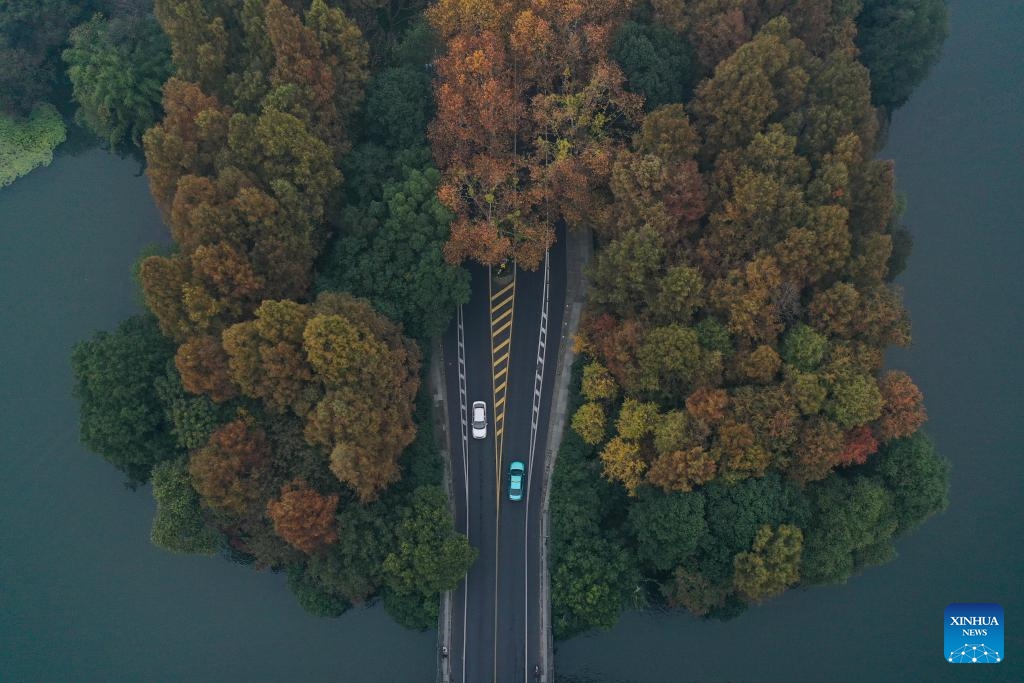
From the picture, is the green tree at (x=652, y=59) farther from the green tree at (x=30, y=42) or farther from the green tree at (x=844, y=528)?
the green tree at (x=30, y=42)

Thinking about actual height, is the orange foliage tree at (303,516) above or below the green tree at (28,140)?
below

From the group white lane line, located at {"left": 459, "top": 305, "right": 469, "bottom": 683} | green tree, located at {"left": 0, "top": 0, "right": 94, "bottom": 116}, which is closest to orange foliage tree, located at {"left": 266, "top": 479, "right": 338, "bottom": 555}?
white lane line, located at {"left": 459, "top": 305, "right": 469, "bottom": 683}

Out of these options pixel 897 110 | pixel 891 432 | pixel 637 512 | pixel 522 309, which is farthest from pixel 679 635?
pixel 897 110

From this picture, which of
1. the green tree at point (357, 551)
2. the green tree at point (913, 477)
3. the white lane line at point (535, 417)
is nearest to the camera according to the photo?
the green tree at point (913, 477)

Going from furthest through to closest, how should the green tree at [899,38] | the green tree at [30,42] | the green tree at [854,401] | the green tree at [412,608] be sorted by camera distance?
the green tree at [30,42]
the green tree at [899,38]
the green tree at [412,608]
the green tree at [854,401]

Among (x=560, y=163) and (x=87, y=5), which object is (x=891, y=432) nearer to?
(x=560, y=163)

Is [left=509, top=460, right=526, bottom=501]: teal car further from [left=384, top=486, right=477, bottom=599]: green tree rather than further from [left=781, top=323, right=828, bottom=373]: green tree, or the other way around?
[left=781, top=323, right=828, bottom=373]: green tree

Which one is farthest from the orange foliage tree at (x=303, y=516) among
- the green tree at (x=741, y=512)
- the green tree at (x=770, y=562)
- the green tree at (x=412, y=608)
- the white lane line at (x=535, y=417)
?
the green tree at (x=770, y=562)
